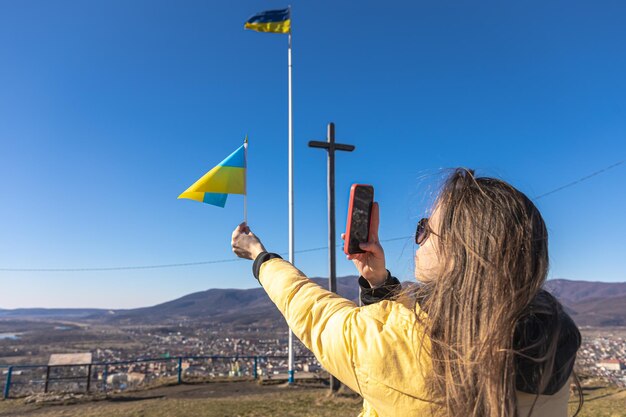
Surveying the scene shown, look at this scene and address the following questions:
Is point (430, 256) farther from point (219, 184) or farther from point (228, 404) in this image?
point (228, 404)

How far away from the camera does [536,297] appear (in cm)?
108

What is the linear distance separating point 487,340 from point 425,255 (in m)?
0.36

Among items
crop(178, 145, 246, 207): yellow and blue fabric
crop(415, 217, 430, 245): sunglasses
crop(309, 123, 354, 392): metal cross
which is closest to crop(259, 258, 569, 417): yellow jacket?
crop(415, 217, 430, 245): sunglasses

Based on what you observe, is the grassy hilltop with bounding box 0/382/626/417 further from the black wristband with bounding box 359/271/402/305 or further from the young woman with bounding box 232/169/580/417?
the young woman with bounding box 232/169/580/417

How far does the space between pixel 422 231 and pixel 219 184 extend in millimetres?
2155

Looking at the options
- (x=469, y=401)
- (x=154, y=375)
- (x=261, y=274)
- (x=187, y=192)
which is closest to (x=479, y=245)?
(x=469, y=401)

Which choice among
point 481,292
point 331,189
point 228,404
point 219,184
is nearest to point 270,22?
point 331,189

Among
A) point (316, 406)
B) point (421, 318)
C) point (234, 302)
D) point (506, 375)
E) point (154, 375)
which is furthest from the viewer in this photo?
point (234, 302)

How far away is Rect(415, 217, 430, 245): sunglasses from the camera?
4.48 feet

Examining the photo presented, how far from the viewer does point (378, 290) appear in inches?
69.1

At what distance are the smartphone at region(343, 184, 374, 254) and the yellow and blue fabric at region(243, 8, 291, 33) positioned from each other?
52.0 ft

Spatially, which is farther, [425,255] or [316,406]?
[316,406]

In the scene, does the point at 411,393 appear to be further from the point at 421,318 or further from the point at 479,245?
the point at 479,245

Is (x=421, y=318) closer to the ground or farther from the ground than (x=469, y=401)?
farther from the ground
